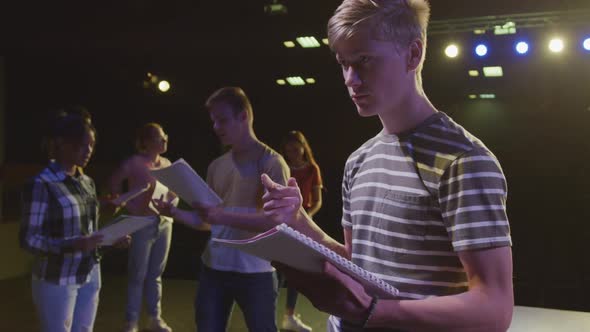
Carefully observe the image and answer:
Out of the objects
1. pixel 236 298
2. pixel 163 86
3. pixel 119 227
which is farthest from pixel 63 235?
pixel 163 86

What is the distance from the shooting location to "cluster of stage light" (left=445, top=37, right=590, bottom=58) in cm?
525

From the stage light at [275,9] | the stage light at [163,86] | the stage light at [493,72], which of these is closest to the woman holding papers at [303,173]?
the stage light at [275,9]

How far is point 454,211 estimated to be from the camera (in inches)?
32.1

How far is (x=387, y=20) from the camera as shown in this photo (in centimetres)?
91

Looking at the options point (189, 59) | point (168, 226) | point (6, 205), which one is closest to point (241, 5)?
→ point (189, 59)

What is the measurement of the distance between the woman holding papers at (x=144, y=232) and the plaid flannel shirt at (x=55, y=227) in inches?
48.9

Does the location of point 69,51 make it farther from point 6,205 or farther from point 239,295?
point 239,295

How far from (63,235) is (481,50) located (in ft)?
15.8

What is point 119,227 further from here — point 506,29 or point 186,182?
point 506,29

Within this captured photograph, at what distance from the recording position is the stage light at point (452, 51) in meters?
5.68

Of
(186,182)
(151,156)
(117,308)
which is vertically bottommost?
(117,308)

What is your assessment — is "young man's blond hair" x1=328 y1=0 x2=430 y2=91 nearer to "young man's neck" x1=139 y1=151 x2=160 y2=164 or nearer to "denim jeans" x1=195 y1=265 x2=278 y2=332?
"denim jeans" x1=195 y1=265 x2=278 y2=332

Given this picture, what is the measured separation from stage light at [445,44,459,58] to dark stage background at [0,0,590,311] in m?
0.07

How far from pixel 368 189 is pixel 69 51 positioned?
23.7ft
